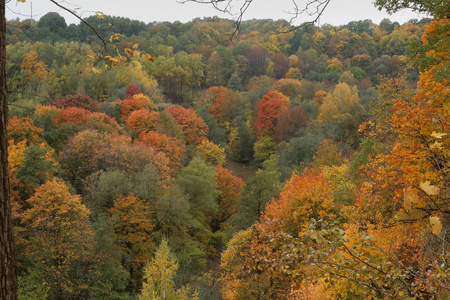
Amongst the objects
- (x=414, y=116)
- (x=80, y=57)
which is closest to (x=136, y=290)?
(x=414, y=116)

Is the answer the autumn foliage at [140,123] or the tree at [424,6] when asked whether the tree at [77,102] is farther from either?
the tree at [424,6]

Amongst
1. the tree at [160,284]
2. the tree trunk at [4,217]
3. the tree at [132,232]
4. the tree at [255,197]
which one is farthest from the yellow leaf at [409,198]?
the tree at [255,197]

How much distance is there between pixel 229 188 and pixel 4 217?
26.3 metres

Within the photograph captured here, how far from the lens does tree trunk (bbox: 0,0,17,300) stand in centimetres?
259

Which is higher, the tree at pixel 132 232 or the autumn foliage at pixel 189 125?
the autumn foliage at pixel 189 125

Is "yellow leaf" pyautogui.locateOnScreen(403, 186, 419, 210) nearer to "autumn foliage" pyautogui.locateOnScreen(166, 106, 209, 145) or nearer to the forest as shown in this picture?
the forest

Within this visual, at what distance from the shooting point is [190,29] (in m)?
86.6

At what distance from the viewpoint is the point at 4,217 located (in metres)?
2.61

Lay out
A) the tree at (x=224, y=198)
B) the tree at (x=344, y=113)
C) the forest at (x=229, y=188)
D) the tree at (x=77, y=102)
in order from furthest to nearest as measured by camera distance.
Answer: the tree at (x=344, y=113), the tree at (x=77, y=102), the tree at (x=224, y=198), the forest at (x=229, y=188)

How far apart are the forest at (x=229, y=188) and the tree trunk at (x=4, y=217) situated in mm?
241

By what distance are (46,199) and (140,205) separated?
5.05 m

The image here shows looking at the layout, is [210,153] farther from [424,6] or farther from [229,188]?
[424,6]

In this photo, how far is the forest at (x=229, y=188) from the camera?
12.5 feet

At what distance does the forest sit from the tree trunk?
0.79ft
